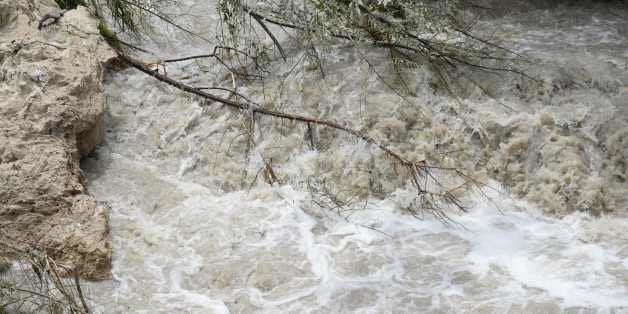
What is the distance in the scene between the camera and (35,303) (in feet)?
11.2

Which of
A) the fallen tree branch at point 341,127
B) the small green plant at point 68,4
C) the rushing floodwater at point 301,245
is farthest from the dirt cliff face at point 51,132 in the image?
the small green plant at point 68,4

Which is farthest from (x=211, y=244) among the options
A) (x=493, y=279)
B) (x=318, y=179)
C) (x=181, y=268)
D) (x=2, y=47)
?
(x=2, y=47)

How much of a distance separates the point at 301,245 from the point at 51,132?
5.78 ft

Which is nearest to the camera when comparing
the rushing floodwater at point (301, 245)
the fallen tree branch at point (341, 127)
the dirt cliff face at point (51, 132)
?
the rushing floodwater at point (301, 245)

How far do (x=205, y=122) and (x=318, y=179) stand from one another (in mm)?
1080

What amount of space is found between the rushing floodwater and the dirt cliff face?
232 mm

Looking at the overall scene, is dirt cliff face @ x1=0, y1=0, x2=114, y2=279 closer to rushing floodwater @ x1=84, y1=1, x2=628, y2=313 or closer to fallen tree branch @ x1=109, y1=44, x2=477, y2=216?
rushing floodwater @ x1=84, y1=1, x2=628, y2=313

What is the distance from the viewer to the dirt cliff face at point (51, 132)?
4.14 metres

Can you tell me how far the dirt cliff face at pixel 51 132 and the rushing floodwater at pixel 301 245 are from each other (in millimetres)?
232

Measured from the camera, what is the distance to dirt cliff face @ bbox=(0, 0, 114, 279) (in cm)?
414

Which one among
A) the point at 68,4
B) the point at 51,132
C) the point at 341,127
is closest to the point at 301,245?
the point at 341,127

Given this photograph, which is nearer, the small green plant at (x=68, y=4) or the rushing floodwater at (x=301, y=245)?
the rushing floodwater at (x=301, y=245)

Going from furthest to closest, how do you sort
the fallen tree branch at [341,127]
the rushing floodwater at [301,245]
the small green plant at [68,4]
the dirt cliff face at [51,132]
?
the small green plant at [68,4] < the fallen tree branch at [341,127] < the dirt cliff face at [51,132] < the rushing floodwater at [301,245]

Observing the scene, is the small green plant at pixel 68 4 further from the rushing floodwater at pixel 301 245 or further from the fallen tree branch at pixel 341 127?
the rushing floodwater at pixel 301 245
